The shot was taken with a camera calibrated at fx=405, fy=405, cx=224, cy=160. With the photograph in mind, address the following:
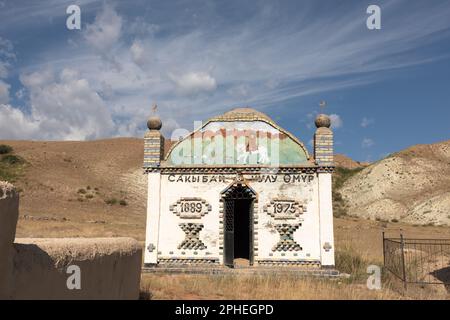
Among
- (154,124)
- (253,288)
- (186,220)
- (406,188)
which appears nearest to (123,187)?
(406,188)

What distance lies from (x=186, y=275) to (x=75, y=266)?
336 inches

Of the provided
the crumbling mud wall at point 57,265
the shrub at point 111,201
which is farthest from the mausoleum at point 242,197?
the shrub at point 111,201

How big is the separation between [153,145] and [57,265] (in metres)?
9.99

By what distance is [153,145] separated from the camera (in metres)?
14.9

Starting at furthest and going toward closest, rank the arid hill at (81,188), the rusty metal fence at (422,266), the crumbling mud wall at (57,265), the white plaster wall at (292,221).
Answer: the arid hill at (81,188), the rusty metal fence at (422,266), the white plaster wall at (292,221), the crumbling mud wall at (57,265)

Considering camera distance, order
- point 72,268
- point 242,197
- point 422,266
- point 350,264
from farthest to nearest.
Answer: point 422,266, point 350,264, point 242,197, point 72,268

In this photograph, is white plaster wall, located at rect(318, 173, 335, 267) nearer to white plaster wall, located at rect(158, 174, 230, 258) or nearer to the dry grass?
the dry grass

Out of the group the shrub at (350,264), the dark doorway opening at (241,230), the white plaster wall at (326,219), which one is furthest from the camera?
the dark doorway opening at (241,230)

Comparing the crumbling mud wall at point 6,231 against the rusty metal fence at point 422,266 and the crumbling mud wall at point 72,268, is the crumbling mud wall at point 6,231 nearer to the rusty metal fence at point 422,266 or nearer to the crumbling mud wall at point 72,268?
the crumbling mud wall at point 72,268

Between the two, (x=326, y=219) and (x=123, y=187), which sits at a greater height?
(x=123, y=187)

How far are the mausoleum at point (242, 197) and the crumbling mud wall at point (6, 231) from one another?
10.1 m

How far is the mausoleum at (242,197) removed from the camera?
555 inches

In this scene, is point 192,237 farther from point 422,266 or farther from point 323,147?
point 422,266

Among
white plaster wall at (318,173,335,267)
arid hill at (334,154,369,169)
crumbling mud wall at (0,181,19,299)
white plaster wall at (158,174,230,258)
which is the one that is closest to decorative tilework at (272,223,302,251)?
white plaster wall at (318,173,335,267)
